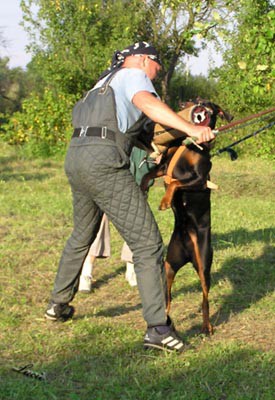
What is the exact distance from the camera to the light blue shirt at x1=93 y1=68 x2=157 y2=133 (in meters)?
4.18

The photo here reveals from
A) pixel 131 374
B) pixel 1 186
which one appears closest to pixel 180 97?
pixel 1 186

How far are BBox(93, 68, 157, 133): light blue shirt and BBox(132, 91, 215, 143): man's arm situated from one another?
0.21 feet

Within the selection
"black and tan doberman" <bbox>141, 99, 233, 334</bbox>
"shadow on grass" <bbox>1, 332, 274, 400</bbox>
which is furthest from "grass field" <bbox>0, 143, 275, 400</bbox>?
"black and tan doberman" <bbox>141, 99, 233, 334</bbox>

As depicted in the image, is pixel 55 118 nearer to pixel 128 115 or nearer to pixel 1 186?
pixel 1 186

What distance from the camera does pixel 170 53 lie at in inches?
981

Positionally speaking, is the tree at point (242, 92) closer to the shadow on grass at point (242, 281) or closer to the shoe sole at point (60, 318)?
the shadow on grass at point (242, 281)

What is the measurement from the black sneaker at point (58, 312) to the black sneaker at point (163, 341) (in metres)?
0.86

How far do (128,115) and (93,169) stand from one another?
40 cm

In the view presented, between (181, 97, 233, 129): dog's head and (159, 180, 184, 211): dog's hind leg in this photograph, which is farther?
(181, 97, 233, 129): dog's head

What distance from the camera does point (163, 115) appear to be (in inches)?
159

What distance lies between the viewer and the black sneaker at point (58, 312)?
4875 millimetres

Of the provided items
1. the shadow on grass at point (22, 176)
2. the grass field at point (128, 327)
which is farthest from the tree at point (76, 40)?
the grass field at point (128, 327)

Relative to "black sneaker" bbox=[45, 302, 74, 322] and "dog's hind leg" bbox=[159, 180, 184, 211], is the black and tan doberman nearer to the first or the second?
"dog's hind leg" bbox=[159, 180, 184, 211]

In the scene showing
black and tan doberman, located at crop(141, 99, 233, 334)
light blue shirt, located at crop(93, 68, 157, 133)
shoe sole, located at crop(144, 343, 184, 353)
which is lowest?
shoe sole, located at crop(144, 343, 184, 353)
